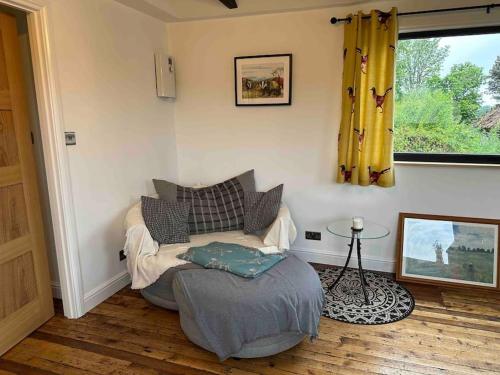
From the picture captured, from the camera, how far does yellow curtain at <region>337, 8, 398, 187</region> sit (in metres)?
2.66

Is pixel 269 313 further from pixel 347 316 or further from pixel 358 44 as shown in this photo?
pixel 358 44

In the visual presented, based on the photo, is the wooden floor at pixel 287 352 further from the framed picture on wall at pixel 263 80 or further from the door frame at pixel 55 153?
the framed picture on wall at pixel 263 80

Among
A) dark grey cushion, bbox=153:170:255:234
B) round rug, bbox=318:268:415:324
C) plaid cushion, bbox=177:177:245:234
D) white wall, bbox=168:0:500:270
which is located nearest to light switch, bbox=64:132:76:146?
dark grey cushion, bbox=153:170:255:234

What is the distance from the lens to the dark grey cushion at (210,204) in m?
2.95

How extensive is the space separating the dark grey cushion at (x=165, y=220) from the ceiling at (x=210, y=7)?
5.32 feet

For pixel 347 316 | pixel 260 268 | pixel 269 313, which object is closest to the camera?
pixel 269 313

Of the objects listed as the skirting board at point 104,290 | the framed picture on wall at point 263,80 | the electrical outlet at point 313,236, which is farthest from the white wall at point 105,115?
the electrical outlet at point 313,236

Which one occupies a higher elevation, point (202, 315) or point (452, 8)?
point (452, 8)

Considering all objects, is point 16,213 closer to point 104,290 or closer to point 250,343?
point 104,290

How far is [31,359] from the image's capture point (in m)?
2.03

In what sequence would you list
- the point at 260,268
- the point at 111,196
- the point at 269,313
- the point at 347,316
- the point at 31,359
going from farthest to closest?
the point at 111,196 < the point at 347,316 < the point at 260,268 < the point at 31,359 < the point at 269,313

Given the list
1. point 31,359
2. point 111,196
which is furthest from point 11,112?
point 31,359

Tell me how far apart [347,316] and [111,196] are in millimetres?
2013

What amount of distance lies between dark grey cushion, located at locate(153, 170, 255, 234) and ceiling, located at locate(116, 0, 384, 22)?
148 cm
